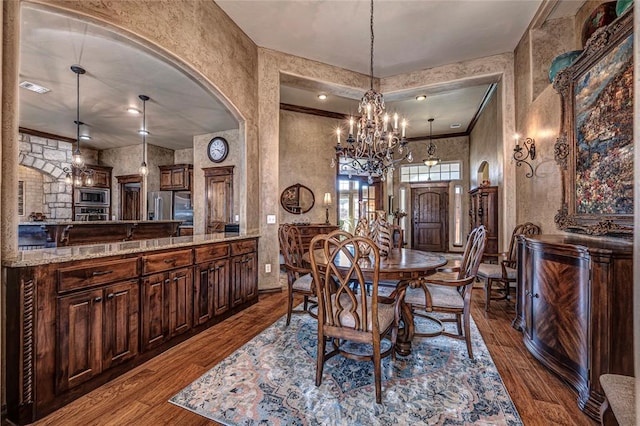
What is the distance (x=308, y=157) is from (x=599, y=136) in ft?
16.0

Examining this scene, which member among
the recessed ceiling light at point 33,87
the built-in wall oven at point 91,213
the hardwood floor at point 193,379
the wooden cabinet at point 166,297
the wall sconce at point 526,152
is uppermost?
the recessed ceiling light at point 33,87

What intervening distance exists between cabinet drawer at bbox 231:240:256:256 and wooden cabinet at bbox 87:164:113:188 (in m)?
6.92

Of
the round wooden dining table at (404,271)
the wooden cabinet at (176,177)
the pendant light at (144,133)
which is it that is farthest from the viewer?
the wooden cabinet at (176,177)

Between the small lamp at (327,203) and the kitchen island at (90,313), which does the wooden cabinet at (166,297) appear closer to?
the kitchen island at (90,313)

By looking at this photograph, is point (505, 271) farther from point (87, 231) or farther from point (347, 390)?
point (87, 231)

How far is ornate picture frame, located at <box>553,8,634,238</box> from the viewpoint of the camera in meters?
1.81

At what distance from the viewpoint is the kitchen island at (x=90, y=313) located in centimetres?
151

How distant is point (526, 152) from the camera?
364cm

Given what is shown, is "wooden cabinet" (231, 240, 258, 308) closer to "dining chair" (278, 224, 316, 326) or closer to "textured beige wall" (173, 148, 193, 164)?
"dining chair" (278, 224, 316, 326)

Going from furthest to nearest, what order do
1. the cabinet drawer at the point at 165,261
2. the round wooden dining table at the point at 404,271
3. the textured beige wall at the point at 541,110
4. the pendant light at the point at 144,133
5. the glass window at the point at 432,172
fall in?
the glass window at the point at 432,172 < the pendant light at the point at 144,133 < the textured beige wall at the point at 541,110 < the cabinet drawer at the point at 165,261 < the round wooden dining table at the point at 404,271

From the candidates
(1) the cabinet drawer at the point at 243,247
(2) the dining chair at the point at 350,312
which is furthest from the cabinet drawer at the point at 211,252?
(2) the dining chair at the point at 350,312

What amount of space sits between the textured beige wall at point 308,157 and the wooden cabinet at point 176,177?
3.12 m

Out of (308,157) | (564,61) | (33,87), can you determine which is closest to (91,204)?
(33,87)

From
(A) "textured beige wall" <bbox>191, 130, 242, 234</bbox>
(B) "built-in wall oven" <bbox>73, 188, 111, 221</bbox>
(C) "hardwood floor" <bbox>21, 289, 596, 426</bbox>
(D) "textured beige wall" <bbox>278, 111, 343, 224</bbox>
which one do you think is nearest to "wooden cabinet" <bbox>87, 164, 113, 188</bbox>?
(B) "built-in wall oven" <bbox>73, 188, 111, 221</bbox>
